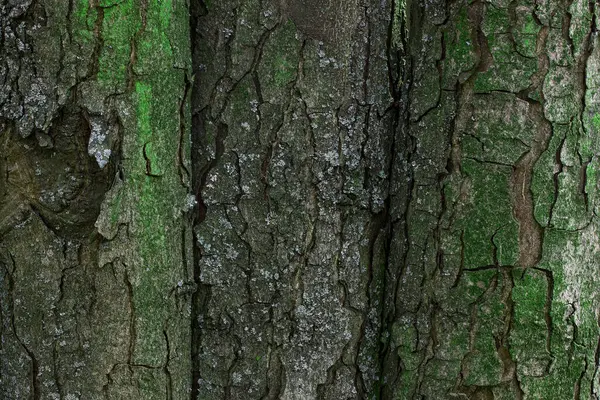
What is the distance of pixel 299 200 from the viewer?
1763 mm

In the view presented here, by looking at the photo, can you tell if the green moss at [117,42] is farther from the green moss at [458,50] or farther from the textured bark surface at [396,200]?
the green moss at [458,50]

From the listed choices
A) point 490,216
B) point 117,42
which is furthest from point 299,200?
point 117,42

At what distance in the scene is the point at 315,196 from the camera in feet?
5.79

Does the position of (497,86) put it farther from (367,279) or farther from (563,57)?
(367,279)

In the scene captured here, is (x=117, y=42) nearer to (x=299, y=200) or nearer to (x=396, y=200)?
(x=299, y=200)

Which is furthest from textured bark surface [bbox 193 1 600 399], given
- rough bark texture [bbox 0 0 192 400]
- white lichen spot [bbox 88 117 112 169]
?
white lichen spot [bbox 88 117 112 169]

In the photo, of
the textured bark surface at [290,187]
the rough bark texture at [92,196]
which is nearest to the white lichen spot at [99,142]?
the rough bark texture at [92,196]

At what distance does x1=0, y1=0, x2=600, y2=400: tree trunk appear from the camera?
1.61 meters

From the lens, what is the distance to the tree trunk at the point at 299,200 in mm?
1610

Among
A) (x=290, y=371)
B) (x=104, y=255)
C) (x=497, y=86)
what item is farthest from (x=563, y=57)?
(x=104, y=255)

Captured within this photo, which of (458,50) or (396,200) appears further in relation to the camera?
A: (396,200)

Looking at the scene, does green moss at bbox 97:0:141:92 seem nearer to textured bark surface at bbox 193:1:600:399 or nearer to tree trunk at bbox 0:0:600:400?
tree trunk at bbox 0:0:600:400

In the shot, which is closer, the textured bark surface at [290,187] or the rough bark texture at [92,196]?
the rough bark texture at [92,196]

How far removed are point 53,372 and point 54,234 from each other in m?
0.35
